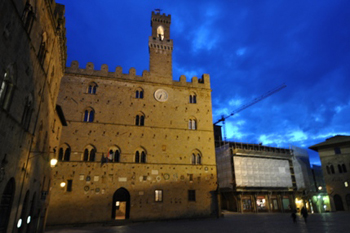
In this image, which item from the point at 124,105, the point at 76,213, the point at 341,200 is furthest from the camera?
the point at 341,200

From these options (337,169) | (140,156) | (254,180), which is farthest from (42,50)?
(337,169)

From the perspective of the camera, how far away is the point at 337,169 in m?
33.2

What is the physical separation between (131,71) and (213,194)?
50.3 ft

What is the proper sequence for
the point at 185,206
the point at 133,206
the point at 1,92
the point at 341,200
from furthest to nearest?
1. the point at 341,200
2. the point at 185,206
3. the point at 133,206
4. the point at 1,92

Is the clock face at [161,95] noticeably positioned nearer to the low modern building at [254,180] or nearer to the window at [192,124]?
the window at [192,124]

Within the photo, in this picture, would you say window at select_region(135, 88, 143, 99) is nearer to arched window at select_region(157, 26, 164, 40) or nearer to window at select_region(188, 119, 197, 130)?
window at select_region(188, 119, 197, 130)

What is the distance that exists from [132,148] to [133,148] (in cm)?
9

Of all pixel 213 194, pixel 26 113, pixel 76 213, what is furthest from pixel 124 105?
pixel 26 113

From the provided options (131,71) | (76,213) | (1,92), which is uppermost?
(131,71)

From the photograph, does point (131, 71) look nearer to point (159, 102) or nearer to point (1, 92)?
point (159, 102)

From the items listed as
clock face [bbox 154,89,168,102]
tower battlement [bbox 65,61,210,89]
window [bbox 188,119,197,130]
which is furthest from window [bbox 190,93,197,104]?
clock face [bbox 154,89,168,102]

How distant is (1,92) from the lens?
19.7 ft

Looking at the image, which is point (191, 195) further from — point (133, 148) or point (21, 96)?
point (21, 96)

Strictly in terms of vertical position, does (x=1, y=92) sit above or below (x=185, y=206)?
above
